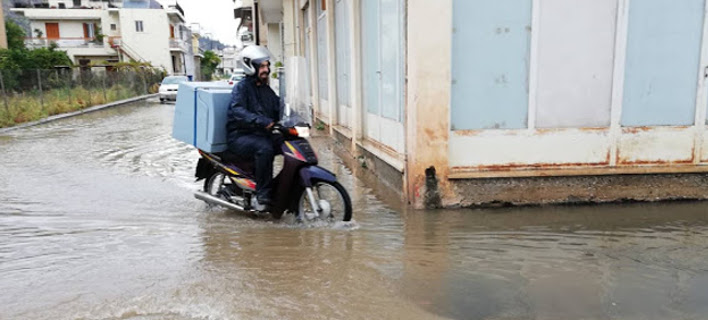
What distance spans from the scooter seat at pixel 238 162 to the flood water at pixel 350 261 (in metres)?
0.53

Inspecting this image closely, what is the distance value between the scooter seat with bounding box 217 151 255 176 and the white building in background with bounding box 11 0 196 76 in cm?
5430

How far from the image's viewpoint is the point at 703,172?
6.10 metres

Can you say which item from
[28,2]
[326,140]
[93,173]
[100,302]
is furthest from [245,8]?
[28,2]

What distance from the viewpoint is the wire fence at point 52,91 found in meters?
16.5

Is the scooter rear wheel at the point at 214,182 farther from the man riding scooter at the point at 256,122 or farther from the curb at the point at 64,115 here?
the curb at the point at 64,115

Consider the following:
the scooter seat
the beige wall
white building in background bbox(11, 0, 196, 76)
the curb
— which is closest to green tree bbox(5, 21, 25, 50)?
white building in background bbox(11, 0, 196, 76)

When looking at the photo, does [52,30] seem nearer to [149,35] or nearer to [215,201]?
[149,35]

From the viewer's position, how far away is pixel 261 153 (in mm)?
5301

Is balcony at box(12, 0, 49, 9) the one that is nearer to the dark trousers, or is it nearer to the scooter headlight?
the dark trousers

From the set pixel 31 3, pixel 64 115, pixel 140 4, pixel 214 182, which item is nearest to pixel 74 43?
pixel 140 4

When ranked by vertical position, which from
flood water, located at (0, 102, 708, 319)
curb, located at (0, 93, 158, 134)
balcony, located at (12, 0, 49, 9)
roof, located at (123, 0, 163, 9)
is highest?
balcony, located at (12, 0, 49, 9)

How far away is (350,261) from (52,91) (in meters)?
19.9

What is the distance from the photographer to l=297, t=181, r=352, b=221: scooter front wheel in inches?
206

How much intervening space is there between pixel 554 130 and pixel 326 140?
21.6ft
